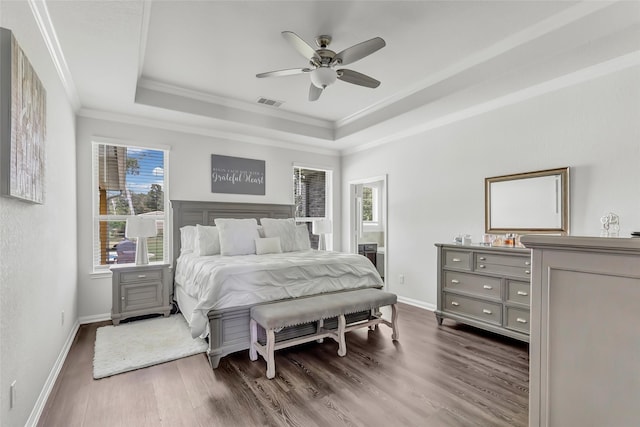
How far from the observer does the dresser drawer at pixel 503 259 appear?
3.04 metres

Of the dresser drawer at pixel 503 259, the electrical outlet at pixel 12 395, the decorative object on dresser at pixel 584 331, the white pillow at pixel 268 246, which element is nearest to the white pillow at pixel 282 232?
the white pillow at pixel 268 246

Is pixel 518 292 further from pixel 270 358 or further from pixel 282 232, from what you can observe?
pixel 282 232

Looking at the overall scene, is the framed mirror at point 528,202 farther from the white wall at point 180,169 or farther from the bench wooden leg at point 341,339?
the white wall at point 180,169

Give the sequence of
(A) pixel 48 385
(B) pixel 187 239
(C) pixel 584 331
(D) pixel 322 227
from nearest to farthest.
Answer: (C) pixel 584 331 → (A) pixel 48 385 → (B) pixel 187 239 → (D) pixel 322 227

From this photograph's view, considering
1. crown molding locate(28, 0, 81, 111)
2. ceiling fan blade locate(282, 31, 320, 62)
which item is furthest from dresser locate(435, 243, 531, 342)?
crown molding locate(28, 0, 81, 111)

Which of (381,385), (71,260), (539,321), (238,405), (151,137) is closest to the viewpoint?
(539,321)

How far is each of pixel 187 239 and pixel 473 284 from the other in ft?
11.8

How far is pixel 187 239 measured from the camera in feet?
13.9

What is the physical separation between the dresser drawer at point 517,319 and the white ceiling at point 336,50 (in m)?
2.25

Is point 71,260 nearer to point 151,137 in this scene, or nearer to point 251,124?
point 151,137

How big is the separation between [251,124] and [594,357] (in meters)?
4.36

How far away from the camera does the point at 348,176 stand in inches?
233

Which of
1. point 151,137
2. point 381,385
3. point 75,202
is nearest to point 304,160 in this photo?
point 151,137

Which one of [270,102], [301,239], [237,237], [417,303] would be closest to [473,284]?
[417,303]
